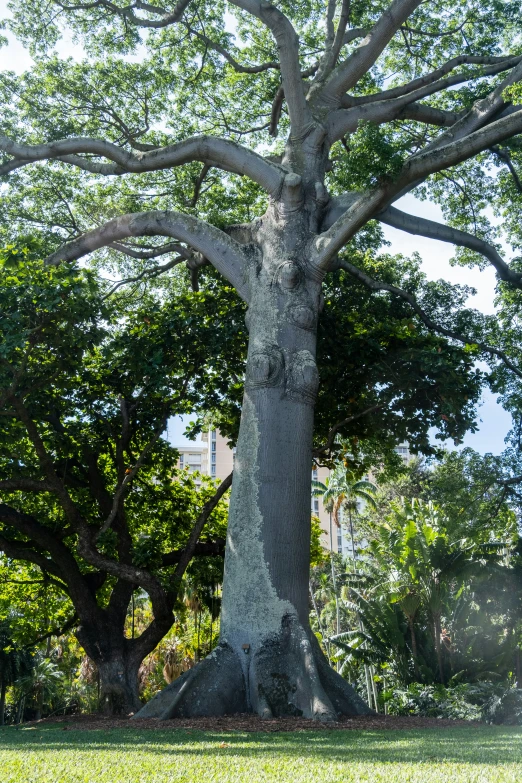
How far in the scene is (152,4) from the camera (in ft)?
46.4

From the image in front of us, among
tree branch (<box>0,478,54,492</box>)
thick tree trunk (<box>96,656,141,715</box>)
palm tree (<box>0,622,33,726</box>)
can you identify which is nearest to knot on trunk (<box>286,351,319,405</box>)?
tree branch (<box>0,478,54,492</box>)

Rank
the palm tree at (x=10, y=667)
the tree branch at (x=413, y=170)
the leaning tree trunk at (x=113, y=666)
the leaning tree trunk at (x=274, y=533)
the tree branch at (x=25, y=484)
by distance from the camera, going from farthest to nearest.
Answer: the palm tree at (x=10, y=667) < the leaning tree trunk at (x=113, y=666) < the tree branch at (x=25, y=484) < the tree branch at (x=413, y=170) < the leaning tree trunk at (x=274, y=533)

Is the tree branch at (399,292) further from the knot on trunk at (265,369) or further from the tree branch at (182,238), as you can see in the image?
the knot on trunk at (265,369)

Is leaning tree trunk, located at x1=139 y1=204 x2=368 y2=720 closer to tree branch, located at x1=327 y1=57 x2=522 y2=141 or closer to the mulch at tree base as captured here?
the mulch at tree base

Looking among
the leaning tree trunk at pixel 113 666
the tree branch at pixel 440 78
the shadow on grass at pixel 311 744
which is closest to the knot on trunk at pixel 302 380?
the shadow on grass at pixel 311 744

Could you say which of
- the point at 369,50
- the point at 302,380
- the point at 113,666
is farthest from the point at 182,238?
the point at 113,666

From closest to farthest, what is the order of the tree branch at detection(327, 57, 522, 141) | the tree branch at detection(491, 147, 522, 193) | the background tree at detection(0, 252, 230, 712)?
the background tree at detection(0, 252, 230, 712), the tree branch at detection(327, 57, 522, 141), the tree branch at detection(491, 147, 522, 193)

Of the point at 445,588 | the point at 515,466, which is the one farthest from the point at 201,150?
the point at 445,588

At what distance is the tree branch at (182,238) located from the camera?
35.1 ft

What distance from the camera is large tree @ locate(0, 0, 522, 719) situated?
8.30 metres

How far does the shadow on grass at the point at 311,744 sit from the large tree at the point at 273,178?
125 cm

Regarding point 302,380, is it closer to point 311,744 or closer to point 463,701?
point 311,744

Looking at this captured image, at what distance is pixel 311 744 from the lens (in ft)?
18.3

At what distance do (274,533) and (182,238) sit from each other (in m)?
4.94
